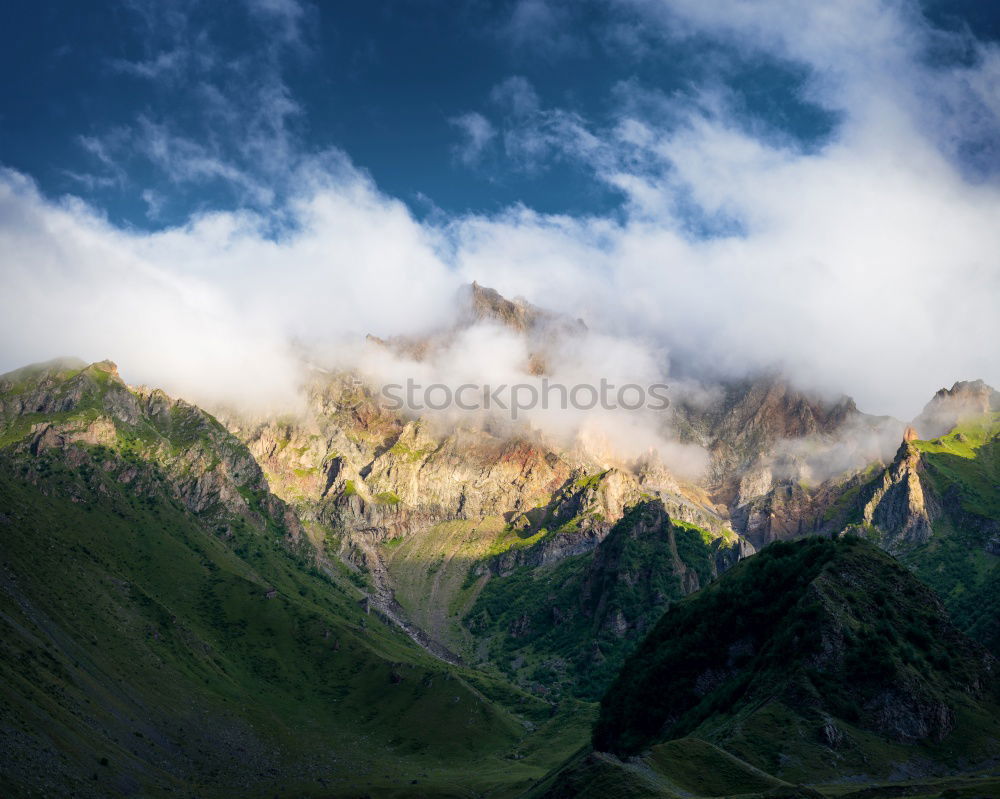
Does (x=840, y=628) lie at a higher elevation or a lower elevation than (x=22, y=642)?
higher

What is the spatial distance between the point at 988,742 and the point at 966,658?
21.0 meters

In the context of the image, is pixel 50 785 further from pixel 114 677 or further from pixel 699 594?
pixel 699 594

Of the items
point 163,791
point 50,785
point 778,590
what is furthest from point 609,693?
point 50,785

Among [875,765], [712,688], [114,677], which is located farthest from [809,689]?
[114,677]

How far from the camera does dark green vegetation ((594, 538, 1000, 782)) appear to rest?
382ft

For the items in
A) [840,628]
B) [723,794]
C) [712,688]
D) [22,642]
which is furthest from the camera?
[22,642]

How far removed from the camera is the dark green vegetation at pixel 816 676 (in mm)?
116500

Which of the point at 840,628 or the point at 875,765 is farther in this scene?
the point at 840,628

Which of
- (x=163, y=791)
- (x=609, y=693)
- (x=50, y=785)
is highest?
(x=609, y=693)

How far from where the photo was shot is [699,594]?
178 metres

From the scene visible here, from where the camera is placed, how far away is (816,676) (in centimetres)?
12562

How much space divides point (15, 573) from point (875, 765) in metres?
193

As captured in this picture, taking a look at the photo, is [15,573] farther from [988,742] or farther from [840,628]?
[988,742]

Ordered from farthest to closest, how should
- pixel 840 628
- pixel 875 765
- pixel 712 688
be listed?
pixel 712 688 < pixel 840 628 < pixel 875 765
